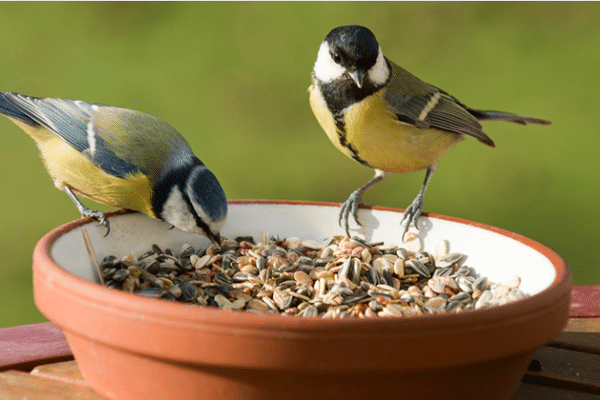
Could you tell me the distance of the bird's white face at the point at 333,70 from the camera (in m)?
1.96

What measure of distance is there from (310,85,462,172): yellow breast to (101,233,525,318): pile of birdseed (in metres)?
0.37

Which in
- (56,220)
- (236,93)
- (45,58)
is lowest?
(56,220)

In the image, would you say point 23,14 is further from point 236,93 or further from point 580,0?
point 580,0

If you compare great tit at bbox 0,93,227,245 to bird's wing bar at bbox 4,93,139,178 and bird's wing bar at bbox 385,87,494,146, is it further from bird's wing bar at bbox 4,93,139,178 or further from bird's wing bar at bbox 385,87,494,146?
bird's wing bar at bbox 385,87,494,146

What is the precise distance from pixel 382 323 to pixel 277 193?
104 inches

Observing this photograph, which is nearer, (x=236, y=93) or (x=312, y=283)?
(x=312, y=283)

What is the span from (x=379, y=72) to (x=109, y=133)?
86cm

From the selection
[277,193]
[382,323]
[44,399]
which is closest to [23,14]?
[277,193]


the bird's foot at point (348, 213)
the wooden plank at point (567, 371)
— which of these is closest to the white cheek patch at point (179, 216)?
the bird's foot at point (348, 213)

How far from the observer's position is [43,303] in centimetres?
104

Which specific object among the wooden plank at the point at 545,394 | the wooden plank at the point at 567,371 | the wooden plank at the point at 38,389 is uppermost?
the wooden plank at the point at 38,389

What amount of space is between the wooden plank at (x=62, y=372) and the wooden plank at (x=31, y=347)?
29 millimetres

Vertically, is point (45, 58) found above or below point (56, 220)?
above

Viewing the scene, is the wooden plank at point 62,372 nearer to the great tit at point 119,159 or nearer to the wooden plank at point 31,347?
the wooden plank at point 31,347
